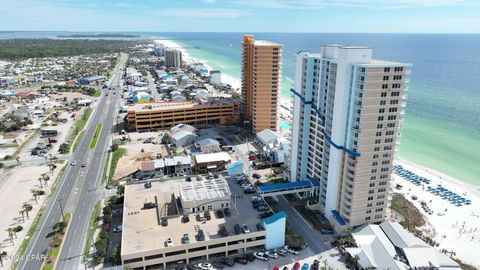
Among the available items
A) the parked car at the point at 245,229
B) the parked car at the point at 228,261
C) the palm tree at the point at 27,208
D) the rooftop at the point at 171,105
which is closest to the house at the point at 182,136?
the rooftop at the point at 171,105

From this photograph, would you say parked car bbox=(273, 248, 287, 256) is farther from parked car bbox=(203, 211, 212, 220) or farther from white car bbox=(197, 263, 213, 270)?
parked car bbox=(203, 211, 212, 220)

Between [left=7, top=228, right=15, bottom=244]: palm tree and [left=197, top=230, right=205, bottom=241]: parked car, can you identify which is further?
[left=7, top=228, right=15, bottom=244]: palm tree

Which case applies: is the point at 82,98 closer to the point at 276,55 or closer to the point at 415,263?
the point at 276,55

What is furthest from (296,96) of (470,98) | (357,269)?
(470,98)

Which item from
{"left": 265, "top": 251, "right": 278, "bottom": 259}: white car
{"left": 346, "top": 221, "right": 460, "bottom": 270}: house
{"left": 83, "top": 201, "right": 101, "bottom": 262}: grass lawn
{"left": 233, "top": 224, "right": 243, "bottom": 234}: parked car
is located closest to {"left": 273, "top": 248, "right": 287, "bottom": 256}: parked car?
{"left": 265, "top": 251, "right": 278, "bottom": 259}: white car

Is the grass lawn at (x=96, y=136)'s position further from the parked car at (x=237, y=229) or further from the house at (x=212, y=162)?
the parked car at (x=237, y=229)
